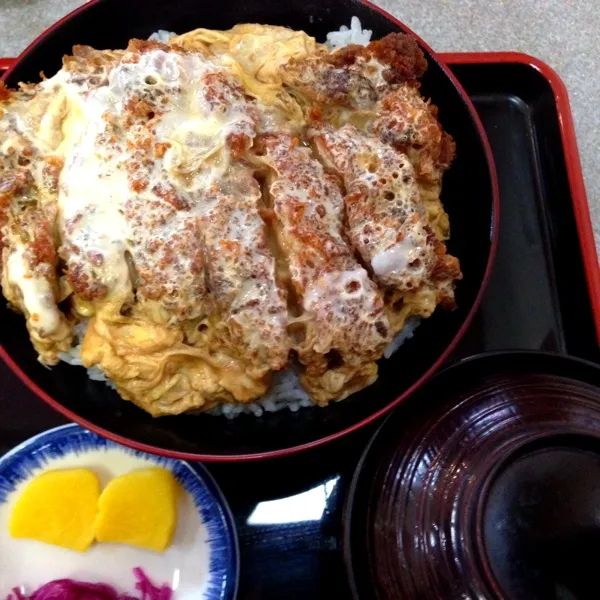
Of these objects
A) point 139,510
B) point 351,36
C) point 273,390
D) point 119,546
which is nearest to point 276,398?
point 273,390

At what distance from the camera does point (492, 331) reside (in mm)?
1937

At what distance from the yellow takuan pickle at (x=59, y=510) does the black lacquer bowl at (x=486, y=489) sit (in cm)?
66

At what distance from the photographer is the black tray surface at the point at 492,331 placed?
1727 millimetres

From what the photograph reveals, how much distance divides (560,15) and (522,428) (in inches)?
73.8

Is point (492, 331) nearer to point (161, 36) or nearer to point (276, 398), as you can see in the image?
point (276, 398)

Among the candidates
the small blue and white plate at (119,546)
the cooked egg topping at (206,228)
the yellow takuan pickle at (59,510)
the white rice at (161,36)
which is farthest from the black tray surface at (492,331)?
the white rice at (161,36)

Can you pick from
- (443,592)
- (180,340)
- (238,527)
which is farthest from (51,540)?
(443,592)

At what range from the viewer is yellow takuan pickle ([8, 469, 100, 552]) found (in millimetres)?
1626

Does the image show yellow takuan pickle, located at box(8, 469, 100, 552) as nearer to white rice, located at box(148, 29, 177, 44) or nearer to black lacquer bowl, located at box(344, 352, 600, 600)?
black lacquer bowl, located at box(344, 352, 600, 600)

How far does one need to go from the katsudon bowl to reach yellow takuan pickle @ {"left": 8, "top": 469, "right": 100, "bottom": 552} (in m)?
0.23

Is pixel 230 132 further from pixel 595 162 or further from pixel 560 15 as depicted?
pixel 560 15

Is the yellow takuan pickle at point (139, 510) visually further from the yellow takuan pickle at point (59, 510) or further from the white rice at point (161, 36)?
the white rice at point (161, 36)

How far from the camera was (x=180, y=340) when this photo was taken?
4.83ft

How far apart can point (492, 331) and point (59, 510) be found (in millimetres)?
1283
